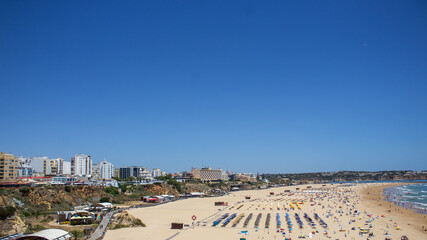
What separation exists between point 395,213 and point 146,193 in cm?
5155

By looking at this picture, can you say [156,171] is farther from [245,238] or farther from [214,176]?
[245,238]

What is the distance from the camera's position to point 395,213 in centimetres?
4909

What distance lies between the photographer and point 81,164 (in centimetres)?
11006

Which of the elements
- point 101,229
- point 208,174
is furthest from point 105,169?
point 101,229

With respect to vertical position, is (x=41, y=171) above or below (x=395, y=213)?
above

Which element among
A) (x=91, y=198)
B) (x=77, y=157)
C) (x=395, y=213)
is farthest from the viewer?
(x=77, y=157)

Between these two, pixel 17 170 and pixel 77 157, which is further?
pixel 77 157

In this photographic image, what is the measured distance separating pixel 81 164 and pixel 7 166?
43.3 metres

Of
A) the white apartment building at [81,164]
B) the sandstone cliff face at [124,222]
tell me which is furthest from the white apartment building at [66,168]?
the sandstone cliff face at [124,222]

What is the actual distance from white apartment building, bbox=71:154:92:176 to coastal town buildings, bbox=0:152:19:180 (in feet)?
119

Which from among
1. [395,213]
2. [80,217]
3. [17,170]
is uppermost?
[17,170]

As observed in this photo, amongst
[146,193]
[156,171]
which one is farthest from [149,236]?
[156,171]

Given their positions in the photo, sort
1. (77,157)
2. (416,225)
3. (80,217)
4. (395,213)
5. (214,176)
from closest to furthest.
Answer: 1. (80,217)
2. (416,225)
3. (395,213)
4. (77,157)
5. (214,176)

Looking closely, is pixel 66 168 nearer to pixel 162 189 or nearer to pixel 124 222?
pixel 162 189
